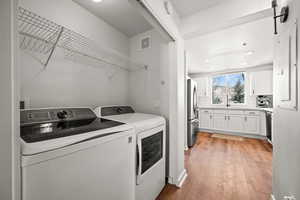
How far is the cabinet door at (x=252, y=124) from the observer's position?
387 centimetres

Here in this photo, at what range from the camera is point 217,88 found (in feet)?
17.0

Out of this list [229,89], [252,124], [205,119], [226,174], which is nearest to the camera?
[226,174]

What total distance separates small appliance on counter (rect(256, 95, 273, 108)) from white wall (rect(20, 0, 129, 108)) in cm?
494

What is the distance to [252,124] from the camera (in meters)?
3.93

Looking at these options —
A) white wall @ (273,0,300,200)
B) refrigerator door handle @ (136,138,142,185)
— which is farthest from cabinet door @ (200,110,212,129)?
refrigerator door handle @ (136,138,142,185)

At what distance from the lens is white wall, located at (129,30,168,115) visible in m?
1.92

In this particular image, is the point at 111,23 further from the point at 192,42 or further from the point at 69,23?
the point at 192,42

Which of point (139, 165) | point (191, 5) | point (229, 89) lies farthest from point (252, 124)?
point (139, 165)

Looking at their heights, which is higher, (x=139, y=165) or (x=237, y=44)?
(x=237, y=44)

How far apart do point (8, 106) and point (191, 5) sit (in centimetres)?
206

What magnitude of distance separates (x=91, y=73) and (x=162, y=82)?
1.04 metres

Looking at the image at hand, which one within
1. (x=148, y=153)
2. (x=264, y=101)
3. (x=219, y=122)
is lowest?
(x=219, y=122)

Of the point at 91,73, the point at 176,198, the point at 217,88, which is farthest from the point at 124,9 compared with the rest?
the point at 217,88

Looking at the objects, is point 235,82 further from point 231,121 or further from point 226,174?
point 226,174
